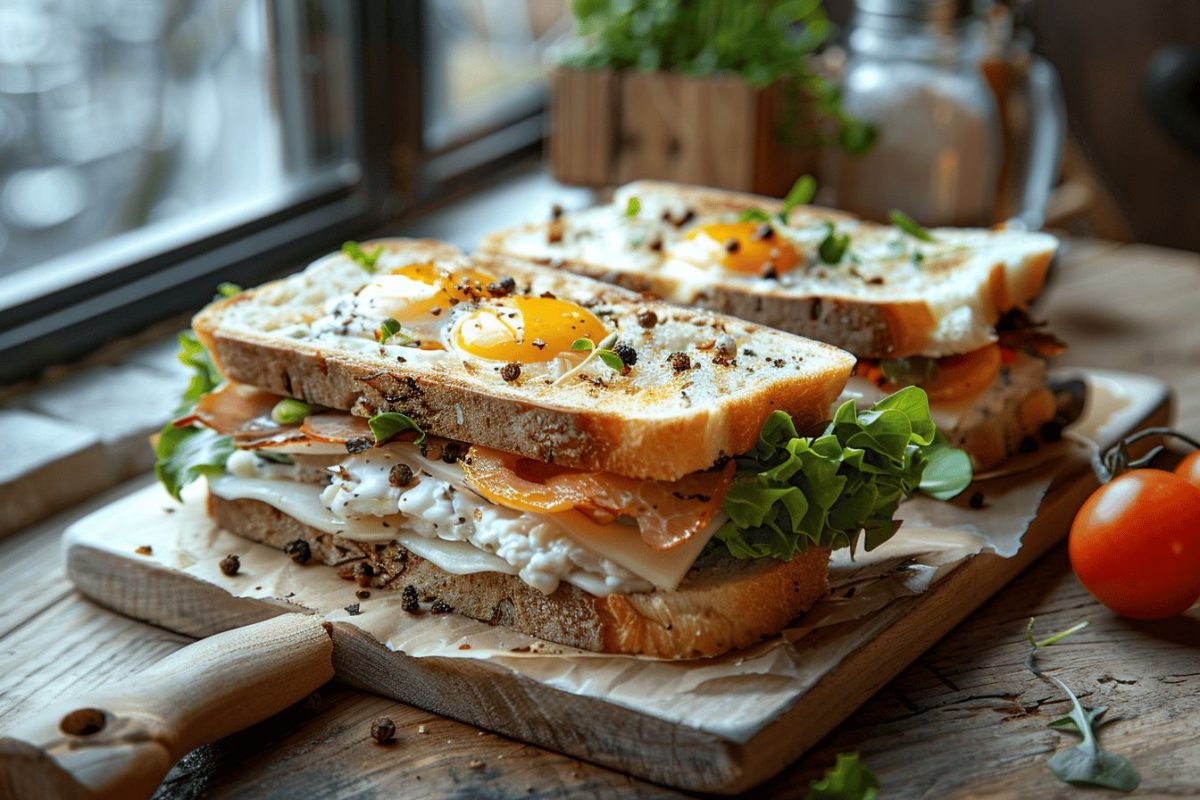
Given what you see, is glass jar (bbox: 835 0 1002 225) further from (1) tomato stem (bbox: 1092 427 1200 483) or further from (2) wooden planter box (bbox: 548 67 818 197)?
(1) tomato stem (bbox: 1092 427 1200 483)

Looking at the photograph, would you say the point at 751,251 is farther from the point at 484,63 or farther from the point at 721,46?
the point at 484,63

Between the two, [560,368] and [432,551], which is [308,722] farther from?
[560,368]

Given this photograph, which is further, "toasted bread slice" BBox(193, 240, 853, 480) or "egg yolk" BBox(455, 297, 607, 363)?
"egg yolk" BBox(455, 297, 607, 363)

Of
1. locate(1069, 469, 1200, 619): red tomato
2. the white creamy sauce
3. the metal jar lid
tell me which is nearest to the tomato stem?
locate(1069, 469, 1200, 619): red tomato

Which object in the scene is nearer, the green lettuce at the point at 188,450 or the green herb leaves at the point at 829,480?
the green herb leaves at the point at 829,480

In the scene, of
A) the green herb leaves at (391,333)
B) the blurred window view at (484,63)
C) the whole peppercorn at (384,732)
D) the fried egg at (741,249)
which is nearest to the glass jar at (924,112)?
the fried egg at (741,249)

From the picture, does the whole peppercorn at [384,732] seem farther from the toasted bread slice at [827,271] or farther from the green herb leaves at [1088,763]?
the toasted bread slice at [827,271]
